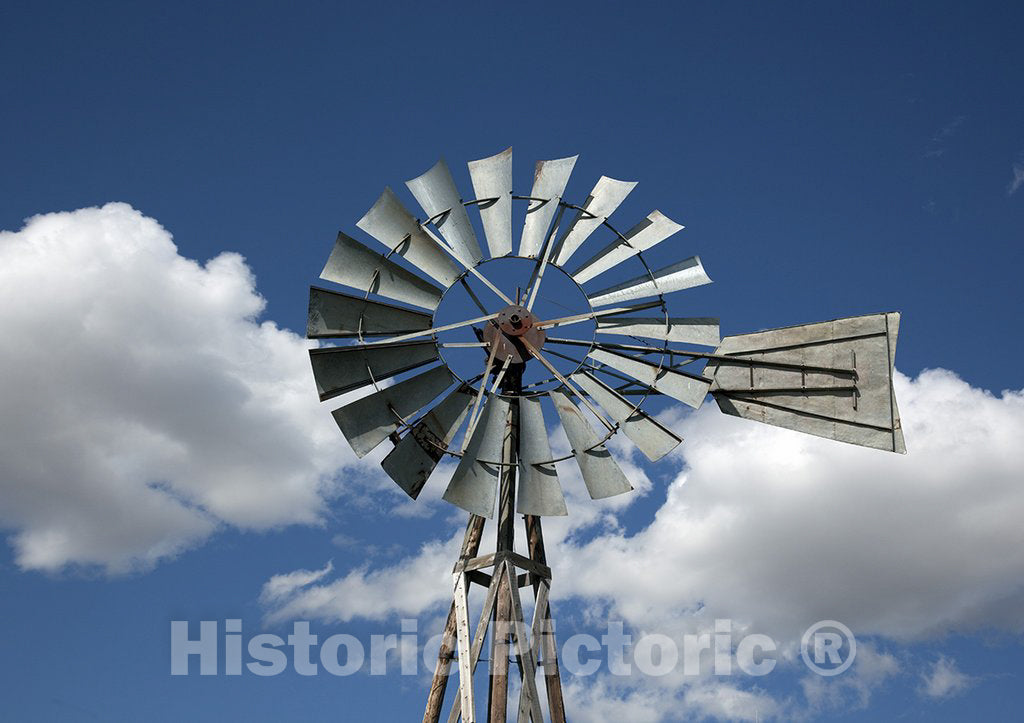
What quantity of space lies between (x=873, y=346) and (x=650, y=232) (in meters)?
2.46

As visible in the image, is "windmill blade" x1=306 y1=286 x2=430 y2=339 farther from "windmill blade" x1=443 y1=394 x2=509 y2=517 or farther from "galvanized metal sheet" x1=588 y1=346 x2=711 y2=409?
"galvanized metal sheet" x1=588 y1=346 x2=711 y2=409

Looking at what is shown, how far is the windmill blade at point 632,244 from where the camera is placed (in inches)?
420

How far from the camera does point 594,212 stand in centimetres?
1083

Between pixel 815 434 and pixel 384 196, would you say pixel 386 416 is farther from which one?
pixel 815 434

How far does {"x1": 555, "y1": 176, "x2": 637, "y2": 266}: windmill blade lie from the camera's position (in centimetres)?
1070

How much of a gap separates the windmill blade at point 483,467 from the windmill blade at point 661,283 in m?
1.65

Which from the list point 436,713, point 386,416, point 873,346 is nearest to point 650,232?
point 873,346

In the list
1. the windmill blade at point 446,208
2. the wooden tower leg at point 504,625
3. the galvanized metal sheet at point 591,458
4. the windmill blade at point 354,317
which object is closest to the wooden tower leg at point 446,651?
the wooden tower leg at point 504,625

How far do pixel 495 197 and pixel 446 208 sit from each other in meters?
0.54

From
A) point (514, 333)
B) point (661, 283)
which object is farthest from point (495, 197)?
point (661, 283)

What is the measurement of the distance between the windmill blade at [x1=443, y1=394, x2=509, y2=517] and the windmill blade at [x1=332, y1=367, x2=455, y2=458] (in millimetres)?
574

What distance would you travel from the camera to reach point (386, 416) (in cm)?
980

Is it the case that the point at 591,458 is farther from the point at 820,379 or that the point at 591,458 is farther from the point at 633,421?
the point at 820,379

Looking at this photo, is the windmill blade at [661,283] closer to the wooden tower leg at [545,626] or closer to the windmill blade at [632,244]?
the windmill blade at [632,244]
